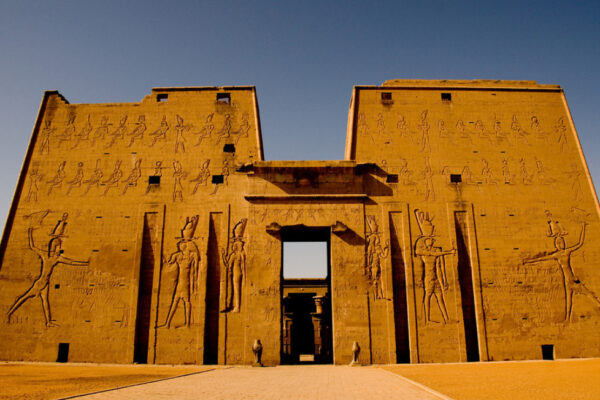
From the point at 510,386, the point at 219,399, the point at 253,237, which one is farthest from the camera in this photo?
the point at 253,237

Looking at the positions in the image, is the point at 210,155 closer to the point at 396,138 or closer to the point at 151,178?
the point at 151,178

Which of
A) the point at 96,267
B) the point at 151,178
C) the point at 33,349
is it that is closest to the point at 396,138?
the point at 151,178

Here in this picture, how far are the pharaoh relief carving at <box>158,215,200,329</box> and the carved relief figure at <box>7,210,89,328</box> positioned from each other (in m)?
3.15

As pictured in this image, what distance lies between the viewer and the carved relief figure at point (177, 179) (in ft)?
50.2

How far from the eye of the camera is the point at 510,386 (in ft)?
25.3

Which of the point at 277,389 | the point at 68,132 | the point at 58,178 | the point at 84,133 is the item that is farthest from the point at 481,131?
the point at 58,178

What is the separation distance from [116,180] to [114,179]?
0.09 m

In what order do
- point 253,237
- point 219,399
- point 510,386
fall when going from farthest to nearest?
point 253,237
point 510,386
point 219,399

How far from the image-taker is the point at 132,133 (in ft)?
52.8

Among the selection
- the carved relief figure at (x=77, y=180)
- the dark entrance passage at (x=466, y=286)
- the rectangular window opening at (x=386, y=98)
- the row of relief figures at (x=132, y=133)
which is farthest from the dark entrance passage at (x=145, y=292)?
the dark entrance passage at (x=466, y=286)

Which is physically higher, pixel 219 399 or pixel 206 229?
pixel 206 229

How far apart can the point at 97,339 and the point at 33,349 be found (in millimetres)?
2118

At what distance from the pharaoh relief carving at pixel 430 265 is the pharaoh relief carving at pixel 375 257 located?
1.25 m

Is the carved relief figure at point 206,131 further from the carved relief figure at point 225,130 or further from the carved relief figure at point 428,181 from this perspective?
the carved relief figure at point 428,181
